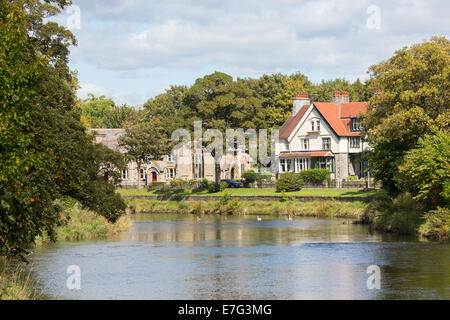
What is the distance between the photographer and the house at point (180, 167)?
328ft

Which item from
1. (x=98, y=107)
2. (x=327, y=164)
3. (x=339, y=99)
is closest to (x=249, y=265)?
(x=327, y=164)

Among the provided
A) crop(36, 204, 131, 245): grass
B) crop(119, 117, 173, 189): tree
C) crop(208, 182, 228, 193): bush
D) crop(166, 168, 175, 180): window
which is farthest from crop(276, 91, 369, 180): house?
crop(36, 204, 131, 245): grass

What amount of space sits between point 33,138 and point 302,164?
69.4 meters

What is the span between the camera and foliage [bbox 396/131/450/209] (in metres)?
42.0

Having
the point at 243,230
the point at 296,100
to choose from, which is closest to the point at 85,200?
the point at 243,230

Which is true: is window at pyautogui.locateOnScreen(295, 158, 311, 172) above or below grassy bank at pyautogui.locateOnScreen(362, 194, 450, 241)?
above

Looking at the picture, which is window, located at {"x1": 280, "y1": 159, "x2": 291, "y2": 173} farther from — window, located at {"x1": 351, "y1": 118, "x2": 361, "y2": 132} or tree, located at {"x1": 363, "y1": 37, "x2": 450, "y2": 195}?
tree, located at {"x1": 363, "y1": 37, "x2": 450, "y2": 195}

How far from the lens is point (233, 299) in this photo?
85.7ft

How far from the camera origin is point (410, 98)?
48312 millimetres

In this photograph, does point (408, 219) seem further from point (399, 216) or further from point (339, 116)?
point (339, 116)

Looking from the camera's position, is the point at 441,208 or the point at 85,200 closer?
the point at 85,200
